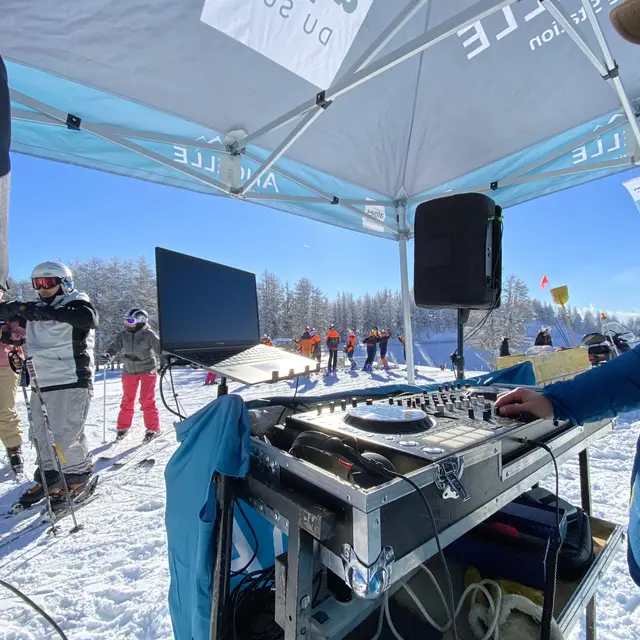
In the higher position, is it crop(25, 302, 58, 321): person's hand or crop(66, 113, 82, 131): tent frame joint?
crop(66, 113, 82, 131): tent frame joint

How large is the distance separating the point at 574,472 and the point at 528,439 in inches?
106

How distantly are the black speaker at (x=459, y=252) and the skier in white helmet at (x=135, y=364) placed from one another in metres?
3.69

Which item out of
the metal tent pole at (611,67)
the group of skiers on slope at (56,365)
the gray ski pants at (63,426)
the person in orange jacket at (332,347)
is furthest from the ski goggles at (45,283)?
the person in orange jacket at (332,347)

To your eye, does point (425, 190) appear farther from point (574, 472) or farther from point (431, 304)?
point (574, 472)

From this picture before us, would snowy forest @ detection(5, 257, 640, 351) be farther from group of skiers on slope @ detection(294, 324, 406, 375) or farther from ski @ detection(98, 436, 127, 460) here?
ski @ detection(98, 436, 127, 460)

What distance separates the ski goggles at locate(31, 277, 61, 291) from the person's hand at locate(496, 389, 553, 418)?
335cm

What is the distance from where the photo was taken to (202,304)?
1.29m

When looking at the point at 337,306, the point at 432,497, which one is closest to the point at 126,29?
the point at 432,497

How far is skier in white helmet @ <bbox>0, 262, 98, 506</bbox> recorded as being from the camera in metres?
2.59

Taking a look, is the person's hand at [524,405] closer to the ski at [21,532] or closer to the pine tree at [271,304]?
the ski at [21,532]

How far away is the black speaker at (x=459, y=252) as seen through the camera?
2.08 m

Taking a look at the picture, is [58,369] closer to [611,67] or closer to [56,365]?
[56,365]

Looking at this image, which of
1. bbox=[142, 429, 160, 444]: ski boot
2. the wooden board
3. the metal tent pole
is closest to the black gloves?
bbox=[142, 429, 160, 444]: ski boot

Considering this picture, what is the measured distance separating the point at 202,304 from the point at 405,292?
3.04m
